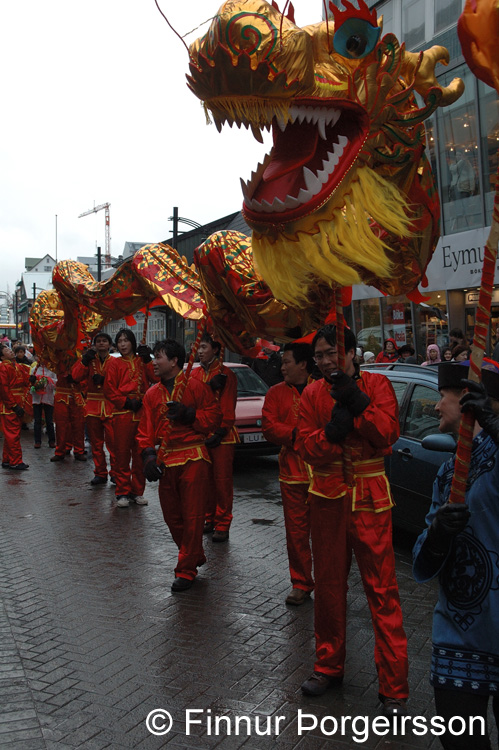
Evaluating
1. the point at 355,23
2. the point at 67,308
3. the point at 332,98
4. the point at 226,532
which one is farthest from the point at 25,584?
the point at 67,308

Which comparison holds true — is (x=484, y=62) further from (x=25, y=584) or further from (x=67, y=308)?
(x=67, y=308)

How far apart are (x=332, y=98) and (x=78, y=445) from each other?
9.52m

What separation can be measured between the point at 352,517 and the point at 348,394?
65 cm

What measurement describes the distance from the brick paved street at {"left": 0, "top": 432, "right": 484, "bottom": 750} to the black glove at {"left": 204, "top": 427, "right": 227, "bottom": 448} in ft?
3.10

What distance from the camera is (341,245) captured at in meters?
3.44

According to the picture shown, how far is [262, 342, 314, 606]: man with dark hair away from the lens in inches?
189

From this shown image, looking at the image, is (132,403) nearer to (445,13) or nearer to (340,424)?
(340,424)

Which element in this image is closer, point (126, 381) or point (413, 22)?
point (126, 381)

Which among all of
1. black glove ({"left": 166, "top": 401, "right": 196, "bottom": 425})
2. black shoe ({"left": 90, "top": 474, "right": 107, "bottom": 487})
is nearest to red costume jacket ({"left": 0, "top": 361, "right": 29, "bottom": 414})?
black shoe ({"left": 90, "top": 474, "right": 107, "bottom": 487})

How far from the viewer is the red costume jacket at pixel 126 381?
8.19 meters

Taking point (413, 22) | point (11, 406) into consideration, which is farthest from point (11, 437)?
point (413, 22)

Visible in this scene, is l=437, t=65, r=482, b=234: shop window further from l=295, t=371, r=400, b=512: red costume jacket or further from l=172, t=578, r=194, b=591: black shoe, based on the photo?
l=295, t=371, r=400, b=512: red costume jacket

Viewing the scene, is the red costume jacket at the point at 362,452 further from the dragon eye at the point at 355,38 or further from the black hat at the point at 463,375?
the dragon eye at the point at 355,38

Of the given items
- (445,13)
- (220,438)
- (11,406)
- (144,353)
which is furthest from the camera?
(445,13)
